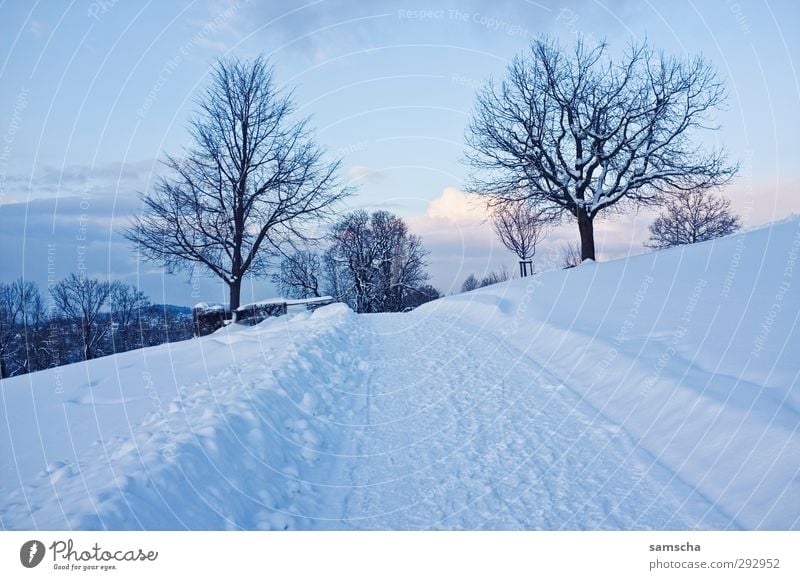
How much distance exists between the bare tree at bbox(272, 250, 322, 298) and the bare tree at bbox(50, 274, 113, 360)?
48.5 feet

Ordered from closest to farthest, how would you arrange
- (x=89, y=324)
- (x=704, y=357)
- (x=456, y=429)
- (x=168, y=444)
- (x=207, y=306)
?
(x=168, y=444)
(x=456, y=429)
(x=704, y=357)
(x=207, y=306)
(x=89, y=324)

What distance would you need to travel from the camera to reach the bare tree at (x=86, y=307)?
20.8 metres

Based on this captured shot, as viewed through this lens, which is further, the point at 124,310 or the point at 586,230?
the point at 124,310

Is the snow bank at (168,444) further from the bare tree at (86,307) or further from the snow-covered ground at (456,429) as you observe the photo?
the bare tree at (86,307)

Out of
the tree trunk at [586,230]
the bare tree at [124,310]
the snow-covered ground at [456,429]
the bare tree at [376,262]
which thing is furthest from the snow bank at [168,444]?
the bare tree at [376,262]

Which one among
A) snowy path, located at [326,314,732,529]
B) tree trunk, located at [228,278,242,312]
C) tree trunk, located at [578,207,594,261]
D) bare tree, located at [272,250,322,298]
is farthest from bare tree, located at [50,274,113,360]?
tree trunk, located at [578,207,594,261]

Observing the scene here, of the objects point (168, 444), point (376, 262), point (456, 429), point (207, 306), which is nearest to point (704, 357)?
point (456, 429)

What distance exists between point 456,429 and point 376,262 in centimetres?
3532

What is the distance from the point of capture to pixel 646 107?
56.8 feet

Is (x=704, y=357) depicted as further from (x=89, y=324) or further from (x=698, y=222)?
(x=698, y=222)

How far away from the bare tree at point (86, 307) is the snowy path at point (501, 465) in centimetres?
2063

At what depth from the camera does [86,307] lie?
23.5m
